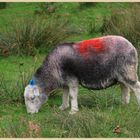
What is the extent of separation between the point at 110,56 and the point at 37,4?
9.23m

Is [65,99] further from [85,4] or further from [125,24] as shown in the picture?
[85,4]

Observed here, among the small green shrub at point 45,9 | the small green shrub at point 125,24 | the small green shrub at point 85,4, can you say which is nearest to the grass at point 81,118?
the small green shrub at point 125,24

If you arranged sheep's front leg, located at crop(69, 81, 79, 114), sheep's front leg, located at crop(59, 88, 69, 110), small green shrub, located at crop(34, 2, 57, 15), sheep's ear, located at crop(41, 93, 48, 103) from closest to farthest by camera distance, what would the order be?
sheep's front leg, located at crop(69, 81, 79, 114), sheep's ear, located at crop(41, 93, 48, 103), sheep's front leg, located at crop(59, 88, 69, 110), small green shrub, located at crop(34, 2, 57, 15)

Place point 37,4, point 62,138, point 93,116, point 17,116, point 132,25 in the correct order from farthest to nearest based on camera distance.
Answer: point 37,4 → point 132,25 → point 17,116 → point 93,116 → point 62,138

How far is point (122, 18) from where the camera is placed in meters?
17.4

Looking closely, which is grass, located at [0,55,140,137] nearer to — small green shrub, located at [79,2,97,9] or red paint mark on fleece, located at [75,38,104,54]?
red paint mark on fleece, located at [75,38,104,54]

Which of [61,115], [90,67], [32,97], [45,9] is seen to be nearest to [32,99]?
[32,97]

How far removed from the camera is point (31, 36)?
16.7 m

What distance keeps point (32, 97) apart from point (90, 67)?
1.07 meters

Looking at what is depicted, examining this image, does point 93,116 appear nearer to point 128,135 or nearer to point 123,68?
point 128,135

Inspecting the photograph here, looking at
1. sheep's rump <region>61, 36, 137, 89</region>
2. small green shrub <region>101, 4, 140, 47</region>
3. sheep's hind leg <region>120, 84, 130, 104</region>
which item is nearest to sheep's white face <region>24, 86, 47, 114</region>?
sheep's rump <region>61, 36, 137, 89</region>

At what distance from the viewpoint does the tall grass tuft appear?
54.8 ft

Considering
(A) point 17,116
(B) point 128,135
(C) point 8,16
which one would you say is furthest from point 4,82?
(C) point 8,16

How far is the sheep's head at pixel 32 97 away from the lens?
1232cm
